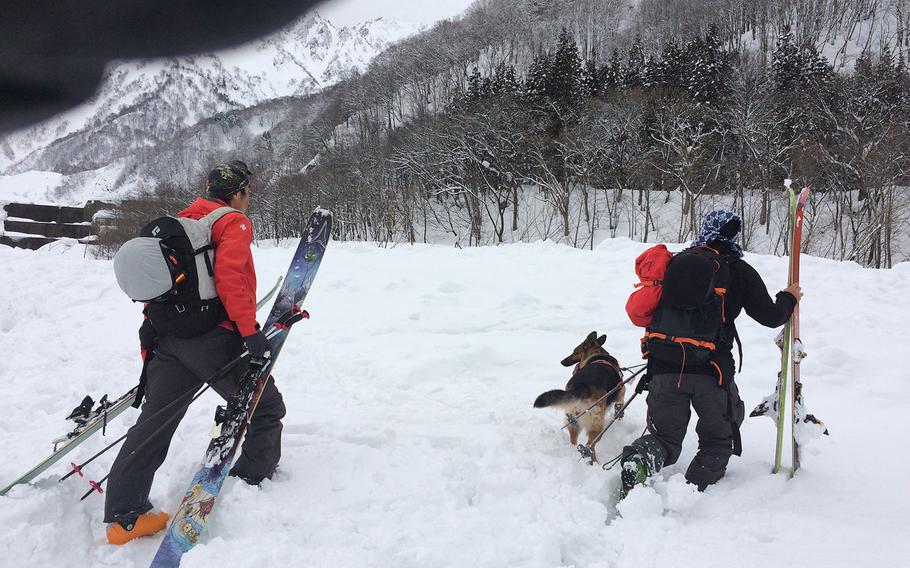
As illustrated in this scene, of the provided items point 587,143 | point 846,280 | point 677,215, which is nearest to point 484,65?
point 587,143

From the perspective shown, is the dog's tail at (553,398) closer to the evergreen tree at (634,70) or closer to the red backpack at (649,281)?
the red backpack at (649,281)

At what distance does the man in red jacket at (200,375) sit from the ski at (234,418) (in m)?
0.16

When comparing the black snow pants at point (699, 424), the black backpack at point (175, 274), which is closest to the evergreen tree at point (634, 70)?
the black snow pants at point (699, 424)

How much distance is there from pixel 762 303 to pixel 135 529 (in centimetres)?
386

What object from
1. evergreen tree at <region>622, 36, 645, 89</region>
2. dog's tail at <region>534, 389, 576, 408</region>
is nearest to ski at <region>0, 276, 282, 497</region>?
dog's tail at <region>534, 389, 576, 408</region>

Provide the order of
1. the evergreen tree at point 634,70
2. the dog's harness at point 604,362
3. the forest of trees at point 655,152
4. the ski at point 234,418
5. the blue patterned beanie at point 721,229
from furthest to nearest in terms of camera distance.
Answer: the evergreen tree at point 634,70 < the forest of trees at point 655,152 < the dog's harness at point 604,362 < the blue patterned beanie at point 721,229 < the ski at point 234,418

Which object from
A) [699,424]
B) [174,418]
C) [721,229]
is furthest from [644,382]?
[174,418]

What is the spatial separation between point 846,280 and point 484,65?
59.6m

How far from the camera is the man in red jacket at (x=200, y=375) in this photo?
8.15ft

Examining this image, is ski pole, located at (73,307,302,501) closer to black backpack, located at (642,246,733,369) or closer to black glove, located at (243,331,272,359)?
black glove, located at (243,331,272,359)

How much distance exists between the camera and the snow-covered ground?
2312 millimetres

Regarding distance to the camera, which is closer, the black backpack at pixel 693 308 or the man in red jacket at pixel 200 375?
the man in red jacket at pixel 200 375

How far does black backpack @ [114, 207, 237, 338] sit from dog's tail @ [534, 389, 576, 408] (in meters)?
2.23

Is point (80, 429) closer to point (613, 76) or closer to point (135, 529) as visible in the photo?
point (135, 529)
